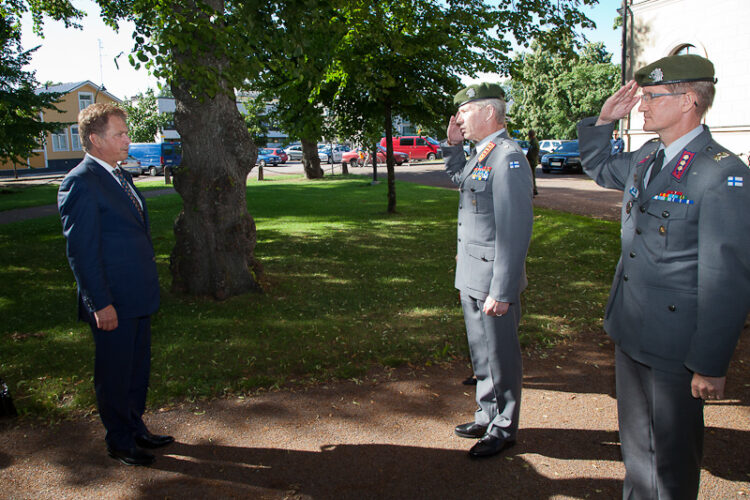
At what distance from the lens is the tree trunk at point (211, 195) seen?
6.52m

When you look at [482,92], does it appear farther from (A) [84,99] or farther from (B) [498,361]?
(A) [84,99]

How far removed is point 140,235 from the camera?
335 cm

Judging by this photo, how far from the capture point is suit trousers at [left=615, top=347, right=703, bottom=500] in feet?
7.26

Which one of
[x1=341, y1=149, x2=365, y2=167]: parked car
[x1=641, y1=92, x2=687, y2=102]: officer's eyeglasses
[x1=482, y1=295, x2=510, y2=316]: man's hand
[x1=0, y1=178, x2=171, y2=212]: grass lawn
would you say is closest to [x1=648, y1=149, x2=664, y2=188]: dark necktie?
[x1=641, y1=92, x2=687, y2=102]: officer's eyeglasses

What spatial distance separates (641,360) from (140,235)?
2881mm

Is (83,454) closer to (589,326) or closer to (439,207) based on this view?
(589,326)

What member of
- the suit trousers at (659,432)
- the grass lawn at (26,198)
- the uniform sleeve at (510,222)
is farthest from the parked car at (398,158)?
the suit trousers at (659,432)

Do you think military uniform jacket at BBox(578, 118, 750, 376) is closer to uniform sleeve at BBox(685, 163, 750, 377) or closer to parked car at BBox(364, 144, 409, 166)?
uniform sleeve at BBox(685, 163, 750, 377)

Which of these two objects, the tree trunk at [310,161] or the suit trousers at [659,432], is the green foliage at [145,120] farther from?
the suit trousers at [659,432]

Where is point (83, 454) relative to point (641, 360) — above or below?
below

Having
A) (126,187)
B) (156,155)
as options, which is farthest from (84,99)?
(126,187)

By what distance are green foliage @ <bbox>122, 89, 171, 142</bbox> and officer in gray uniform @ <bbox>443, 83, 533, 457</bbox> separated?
56.1 m

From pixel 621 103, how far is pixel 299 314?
14.7 feet

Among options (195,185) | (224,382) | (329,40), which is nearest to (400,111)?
(329,40)
